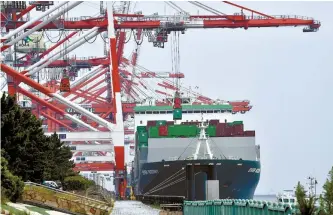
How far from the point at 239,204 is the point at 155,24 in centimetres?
6071

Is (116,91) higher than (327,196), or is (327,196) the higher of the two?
(116,91)

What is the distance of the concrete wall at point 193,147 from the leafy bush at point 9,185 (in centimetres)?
4808

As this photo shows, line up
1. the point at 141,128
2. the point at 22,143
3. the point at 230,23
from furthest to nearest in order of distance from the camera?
1. the point at 141,128
2. the point at 230,23
3. the point at 22,143

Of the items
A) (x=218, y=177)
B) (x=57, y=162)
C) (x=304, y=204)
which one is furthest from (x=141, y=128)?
(x=304, y=204)

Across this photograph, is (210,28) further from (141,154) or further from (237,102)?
(237,102)

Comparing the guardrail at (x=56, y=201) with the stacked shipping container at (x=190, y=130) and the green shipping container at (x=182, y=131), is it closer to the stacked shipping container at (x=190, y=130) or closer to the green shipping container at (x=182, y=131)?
the stacked shipping container at (x=190, y=130)

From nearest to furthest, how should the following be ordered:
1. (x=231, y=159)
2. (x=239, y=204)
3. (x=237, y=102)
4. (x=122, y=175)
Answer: (x=239, y=204), (x=231, y=159), (x=122, y=175), (x=237, y=102)

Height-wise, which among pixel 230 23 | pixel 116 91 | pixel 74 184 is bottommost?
pixel 74 184

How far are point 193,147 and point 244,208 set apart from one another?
62146 millimetres

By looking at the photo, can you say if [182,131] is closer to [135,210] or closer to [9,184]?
[135,210]

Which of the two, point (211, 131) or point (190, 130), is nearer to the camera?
point (211, 131)

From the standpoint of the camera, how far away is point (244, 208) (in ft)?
91.4

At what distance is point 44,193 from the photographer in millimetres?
46250

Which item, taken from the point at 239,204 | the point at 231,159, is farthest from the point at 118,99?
the point at 239,204
